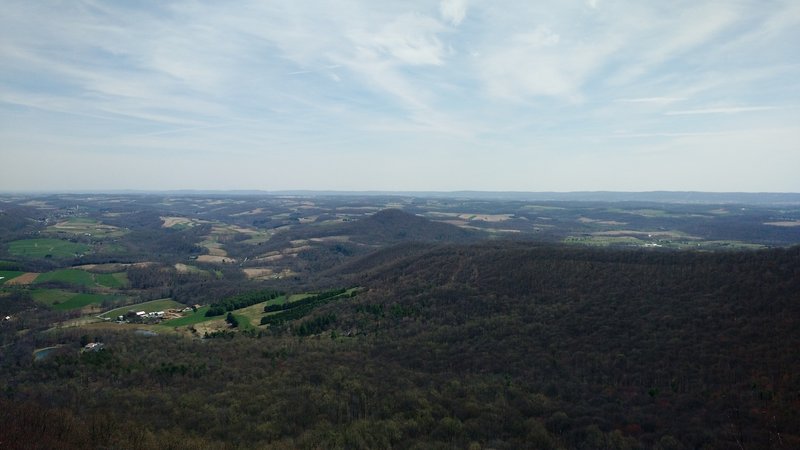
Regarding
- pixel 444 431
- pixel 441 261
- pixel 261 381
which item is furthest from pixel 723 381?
pixel 441 261

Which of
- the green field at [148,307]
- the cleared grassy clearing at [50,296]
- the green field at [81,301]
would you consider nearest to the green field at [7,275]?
the cleared grassy clearing at [50,296]

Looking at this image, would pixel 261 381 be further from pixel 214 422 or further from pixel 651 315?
pixel 651 315

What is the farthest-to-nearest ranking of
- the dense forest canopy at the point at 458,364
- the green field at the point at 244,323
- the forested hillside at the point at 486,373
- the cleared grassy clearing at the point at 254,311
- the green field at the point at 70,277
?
1. the green field at the point at 70,277
2. the cleared grassy clearing at the point at 254,311
3. the green field at the point at 244,323
4. the dense forest canopy at the point at 458,364
5. the forested hillside at the point at 486,373

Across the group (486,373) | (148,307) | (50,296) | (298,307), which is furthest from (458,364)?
(50,296)

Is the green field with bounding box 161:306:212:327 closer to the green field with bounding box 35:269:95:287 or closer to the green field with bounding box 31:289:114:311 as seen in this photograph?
the green field with bounding box 31:289:114:311

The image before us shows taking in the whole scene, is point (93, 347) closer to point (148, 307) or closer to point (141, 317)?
point (141, 317)

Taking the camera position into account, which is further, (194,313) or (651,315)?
(194,313)

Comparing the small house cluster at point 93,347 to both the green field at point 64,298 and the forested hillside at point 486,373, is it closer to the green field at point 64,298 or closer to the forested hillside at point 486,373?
the forested hillside at point 486,373
